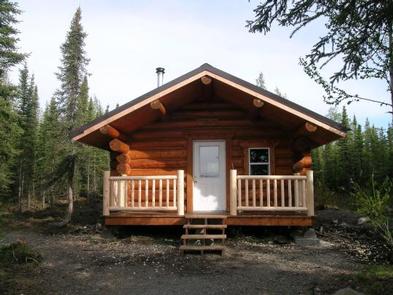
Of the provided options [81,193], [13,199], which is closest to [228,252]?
[13,199]

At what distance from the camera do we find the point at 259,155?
529 inches

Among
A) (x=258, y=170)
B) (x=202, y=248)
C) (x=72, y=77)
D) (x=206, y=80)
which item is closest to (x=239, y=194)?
(x=258, y=170)

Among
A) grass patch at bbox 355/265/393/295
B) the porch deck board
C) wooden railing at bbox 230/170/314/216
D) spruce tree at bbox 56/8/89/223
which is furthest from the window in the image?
spruce tree at bbox 56/8/89/223

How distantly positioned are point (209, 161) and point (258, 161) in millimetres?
1539

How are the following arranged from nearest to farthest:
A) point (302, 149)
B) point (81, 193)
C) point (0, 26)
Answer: point (302, 149) < point (0, 26) < point (81, 193)

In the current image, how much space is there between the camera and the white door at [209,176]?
13.3 m

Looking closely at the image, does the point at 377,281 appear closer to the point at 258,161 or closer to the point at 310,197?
the point at 310,197

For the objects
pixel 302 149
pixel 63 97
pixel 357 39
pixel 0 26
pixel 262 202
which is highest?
pixel 0 26

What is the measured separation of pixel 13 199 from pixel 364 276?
3878 centimetres

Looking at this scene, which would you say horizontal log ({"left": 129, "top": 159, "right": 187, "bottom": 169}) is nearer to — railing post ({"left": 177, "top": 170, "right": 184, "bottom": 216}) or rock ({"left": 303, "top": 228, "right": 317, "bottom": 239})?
railing post ({"left": 177, "top": 170, "right": 184, "bottom": 216})

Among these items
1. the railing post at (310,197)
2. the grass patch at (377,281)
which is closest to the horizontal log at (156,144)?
the railing post at (310,197)

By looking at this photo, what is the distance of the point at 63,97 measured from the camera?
76.9 ft

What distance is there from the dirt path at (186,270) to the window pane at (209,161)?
2761 millimetres

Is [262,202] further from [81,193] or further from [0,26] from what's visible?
[81,193]
